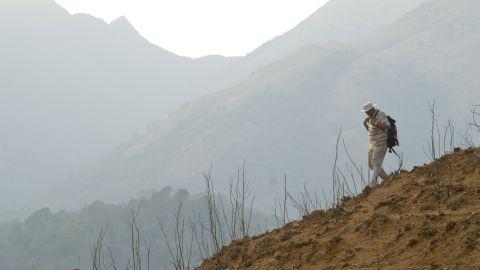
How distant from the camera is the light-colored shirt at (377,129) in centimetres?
905

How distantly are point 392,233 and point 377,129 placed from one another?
3.75 m

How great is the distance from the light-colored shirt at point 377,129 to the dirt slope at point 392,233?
1311 mm

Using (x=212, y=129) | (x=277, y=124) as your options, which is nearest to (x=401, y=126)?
(x=277, y=124)

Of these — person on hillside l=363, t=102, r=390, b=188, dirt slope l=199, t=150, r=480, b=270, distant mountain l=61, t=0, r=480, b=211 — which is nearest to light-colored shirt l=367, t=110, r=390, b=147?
person on hillside l=363, t=102, r=390, b=188

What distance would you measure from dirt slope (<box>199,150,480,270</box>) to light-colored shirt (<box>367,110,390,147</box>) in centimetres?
131

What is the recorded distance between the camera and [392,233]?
565cm

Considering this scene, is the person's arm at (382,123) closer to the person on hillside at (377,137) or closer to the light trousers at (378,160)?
the person on hillside at (377,137)

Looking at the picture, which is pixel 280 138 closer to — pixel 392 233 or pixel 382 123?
pixel 382 123

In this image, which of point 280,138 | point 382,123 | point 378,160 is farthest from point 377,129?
point 280,138

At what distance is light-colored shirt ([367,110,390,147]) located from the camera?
Answer: 9.05 meters

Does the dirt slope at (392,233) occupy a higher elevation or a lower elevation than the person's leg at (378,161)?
lower

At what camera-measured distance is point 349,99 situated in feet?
639

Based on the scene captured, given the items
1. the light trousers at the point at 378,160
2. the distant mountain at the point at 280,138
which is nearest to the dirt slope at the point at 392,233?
the light trousers at the point at 378,160

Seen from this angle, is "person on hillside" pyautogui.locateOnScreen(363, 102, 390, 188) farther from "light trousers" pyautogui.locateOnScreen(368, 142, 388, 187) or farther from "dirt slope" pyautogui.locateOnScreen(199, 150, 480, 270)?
"dirt slope" pyautogui.locateOnScreen(199, 150, 480, 270)
